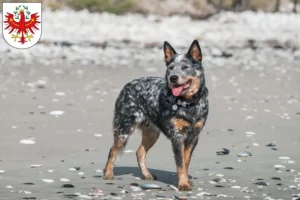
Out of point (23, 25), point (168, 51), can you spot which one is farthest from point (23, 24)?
point (168, 51)

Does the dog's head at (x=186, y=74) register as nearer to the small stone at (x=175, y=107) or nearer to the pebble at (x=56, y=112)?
the small stone at (x=175, y=107)

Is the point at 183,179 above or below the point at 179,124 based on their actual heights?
below

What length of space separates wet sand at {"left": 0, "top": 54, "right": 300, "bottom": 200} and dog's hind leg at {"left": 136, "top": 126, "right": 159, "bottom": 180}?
0.14 m

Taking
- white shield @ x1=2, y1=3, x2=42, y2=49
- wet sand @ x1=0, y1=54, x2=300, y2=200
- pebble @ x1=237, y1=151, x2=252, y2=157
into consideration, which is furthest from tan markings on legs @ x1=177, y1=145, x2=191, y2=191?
white shield @ x1=2, y1=3, x2=42, y2=49

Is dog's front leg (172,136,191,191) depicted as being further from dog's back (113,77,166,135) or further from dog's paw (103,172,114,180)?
dog's paw (103,172,114,180)

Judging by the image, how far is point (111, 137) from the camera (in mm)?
15516

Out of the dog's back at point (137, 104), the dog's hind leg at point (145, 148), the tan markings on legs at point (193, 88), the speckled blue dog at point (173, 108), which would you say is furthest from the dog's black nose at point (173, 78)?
the dog's hind leg at point (145, 148)

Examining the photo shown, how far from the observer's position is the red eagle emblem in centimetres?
2272

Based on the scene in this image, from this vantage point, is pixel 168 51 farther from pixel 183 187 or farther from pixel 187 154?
pixel 183 187

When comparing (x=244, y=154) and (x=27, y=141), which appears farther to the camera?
(x=27, y=141)

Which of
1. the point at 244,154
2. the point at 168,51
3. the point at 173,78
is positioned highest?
the point at 168,51

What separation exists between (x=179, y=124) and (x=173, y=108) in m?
0.21

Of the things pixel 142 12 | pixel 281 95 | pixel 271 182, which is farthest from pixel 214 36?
pixel 271 182

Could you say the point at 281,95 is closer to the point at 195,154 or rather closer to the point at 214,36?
the point at 195,154
